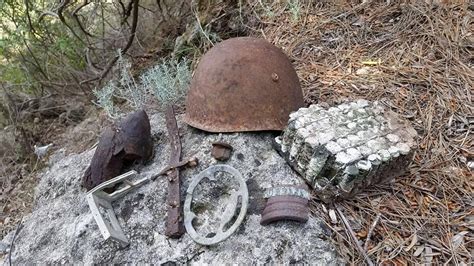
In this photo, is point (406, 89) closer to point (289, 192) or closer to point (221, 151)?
point (289, 192)

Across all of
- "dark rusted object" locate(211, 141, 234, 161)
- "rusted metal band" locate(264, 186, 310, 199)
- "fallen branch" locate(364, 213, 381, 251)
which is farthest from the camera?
"dark rusted object" locate(211, 141, 234, 161)

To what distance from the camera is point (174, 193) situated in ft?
6.07

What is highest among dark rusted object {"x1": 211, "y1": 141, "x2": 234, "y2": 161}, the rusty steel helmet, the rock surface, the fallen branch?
the rusty steel helmet

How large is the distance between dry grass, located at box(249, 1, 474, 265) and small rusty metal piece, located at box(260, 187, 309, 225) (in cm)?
11

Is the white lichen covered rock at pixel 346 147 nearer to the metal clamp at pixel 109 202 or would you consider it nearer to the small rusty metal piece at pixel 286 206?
the small rusty metal piece at pixel 286 206

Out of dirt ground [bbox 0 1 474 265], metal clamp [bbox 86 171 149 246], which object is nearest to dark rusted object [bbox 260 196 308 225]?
dirt ground [bbox 0 1 474 265]

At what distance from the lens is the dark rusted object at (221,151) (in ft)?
6.35

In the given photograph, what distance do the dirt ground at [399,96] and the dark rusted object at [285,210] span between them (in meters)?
0.10

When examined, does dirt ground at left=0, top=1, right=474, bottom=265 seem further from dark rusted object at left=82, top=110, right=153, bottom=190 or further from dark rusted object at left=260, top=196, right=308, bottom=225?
dark rusted object at left=82, top=110, right=153, bottom=190

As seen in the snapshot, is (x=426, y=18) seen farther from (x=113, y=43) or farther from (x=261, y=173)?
(x=113, y=43)

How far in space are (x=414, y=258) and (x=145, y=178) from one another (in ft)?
3.90

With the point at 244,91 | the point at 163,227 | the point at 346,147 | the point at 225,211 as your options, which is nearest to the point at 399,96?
the point at 346,147

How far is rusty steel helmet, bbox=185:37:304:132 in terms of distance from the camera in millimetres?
1998

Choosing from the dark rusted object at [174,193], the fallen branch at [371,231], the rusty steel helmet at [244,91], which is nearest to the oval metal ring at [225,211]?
the dark rusted object at [174,193]
